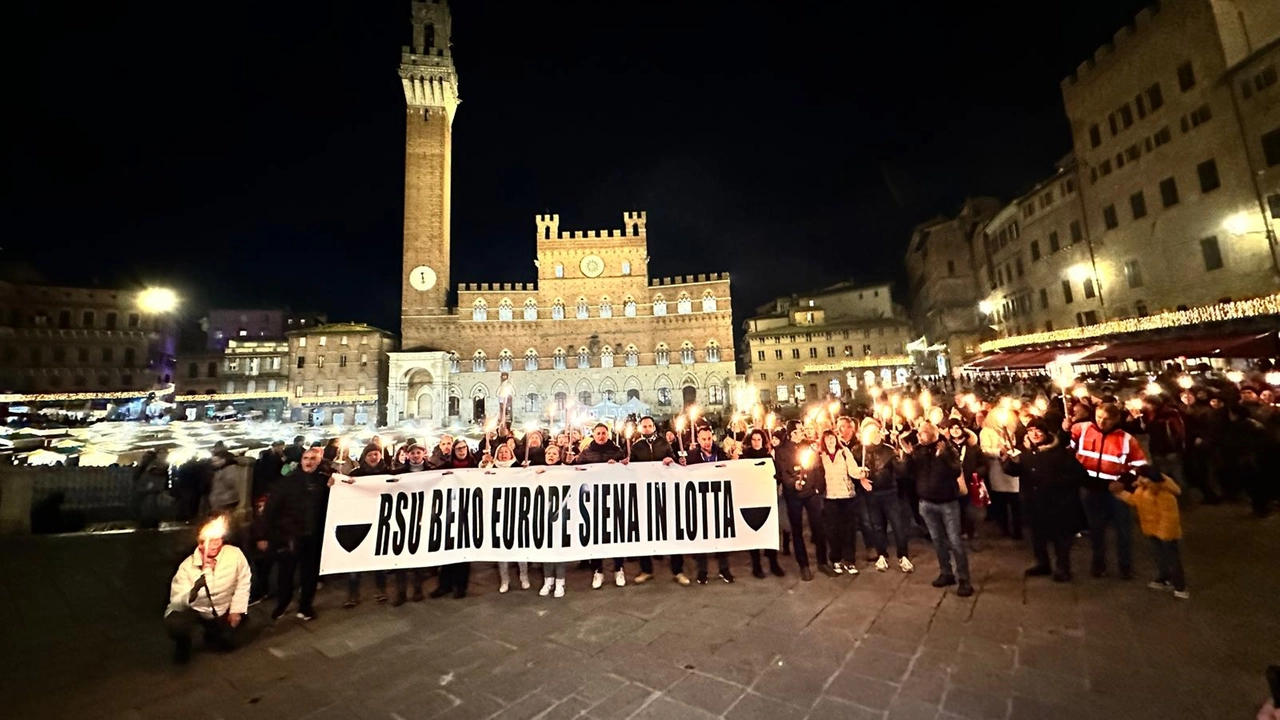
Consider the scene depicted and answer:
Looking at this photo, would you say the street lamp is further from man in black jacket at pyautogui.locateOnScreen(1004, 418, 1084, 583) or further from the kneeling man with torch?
Answer: man in black jacket at pyautogui.locateOnScreen(1004, 418, 1084, 583)

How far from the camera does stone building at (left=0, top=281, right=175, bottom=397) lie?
130 feet

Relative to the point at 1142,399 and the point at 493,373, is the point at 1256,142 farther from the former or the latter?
the point at 493,373

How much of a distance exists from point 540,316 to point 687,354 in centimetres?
1380

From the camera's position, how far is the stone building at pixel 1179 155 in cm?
1784

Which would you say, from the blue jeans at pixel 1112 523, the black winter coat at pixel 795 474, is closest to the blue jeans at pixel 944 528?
the black winter coat at pixel 795 474

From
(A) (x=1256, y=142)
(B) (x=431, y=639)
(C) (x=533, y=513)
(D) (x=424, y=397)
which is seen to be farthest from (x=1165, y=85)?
(D) (x=424, y=397)

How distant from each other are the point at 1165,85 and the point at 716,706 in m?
31.7

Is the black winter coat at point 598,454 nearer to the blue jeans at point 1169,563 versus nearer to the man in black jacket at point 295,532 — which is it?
the man in black jacket at point 295,532

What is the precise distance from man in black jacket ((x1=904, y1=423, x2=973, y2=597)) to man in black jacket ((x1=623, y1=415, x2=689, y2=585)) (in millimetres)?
2880

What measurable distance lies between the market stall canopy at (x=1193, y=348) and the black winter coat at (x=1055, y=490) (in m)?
10.5

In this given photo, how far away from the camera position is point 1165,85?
20.9 m

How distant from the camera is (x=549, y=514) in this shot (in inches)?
235

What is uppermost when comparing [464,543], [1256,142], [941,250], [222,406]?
[941,250]

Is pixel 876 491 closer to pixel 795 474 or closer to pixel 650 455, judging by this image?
pixel 795 474
